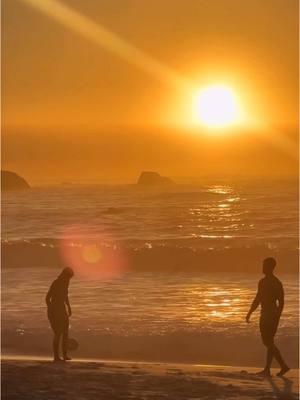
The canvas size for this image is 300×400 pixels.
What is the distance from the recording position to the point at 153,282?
30000mm

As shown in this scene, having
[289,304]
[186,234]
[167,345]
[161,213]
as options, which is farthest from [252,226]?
[167,345]

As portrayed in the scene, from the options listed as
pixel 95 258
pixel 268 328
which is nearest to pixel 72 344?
pixel 268 328

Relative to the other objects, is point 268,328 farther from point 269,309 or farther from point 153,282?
point 153,282

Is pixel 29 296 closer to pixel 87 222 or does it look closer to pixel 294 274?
pixel 294 274

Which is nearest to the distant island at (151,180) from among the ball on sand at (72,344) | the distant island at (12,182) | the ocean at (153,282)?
the distant island at (12,182)

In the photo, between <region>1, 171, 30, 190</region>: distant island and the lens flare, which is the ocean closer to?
the lens flare

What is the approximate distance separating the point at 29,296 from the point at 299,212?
46166mm

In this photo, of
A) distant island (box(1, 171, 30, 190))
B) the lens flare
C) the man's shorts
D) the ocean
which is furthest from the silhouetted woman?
distant island (box(1, 171, 30, 190))

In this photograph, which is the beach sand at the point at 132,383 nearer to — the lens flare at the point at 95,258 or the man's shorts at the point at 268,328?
the man's shorts at the point at 268,328

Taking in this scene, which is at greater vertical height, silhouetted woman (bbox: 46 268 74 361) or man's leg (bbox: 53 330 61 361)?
silhouetted woman (bbox: 46 268 74 361)

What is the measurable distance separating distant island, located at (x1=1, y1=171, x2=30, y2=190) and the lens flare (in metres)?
93.0

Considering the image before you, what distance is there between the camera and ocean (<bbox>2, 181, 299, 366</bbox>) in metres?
17.0

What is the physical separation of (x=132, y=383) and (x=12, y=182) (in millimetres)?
143308

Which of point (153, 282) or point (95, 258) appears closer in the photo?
point (153, 282)
